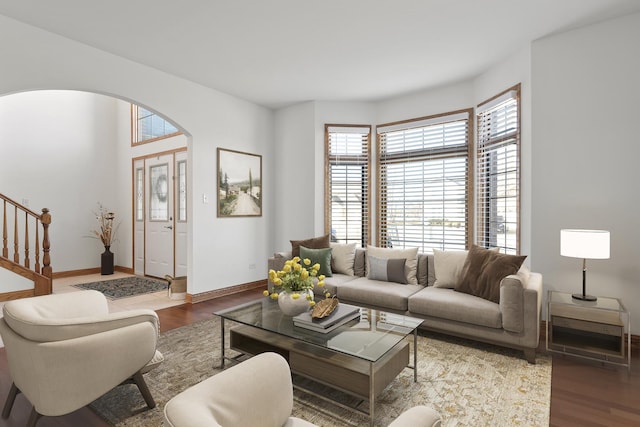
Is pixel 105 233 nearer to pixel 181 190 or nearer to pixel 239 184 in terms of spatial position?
pixel 181 190

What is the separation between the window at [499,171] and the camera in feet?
12.4

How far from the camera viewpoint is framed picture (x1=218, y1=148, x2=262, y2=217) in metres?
4.98

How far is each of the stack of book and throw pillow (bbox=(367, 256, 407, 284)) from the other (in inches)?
51.9

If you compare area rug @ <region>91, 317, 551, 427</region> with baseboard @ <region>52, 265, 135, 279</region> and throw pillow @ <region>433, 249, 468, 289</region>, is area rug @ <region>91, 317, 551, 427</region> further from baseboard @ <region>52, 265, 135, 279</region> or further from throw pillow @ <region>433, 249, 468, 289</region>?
baseboard @ <region>52, 265, 135, 279</region>

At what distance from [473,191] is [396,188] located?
1.11 meters

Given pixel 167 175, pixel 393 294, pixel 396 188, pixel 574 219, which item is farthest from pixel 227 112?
pixel 574 219

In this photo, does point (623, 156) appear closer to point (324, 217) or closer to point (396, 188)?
point (396, 188)

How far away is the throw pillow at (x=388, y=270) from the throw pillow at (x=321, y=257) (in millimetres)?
570

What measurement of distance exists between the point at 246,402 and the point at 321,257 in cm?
321

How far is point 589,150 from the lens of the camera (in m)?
3.21

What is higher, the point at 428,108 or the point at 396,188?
the point at 428,108

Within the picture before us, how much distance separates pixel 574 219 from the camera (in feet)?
10.8

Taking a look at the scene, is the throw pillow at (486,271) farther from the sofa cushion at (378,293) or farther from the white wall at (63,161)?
the white wall at (63,161)

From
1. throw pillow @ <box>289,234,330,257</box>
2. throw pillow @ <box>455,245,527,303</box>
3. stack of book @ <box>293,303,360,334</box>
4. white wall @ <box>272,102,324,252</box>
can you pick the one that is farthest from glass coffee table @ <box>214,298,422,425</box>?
white wall @ <box>272,102,324,252</box>
